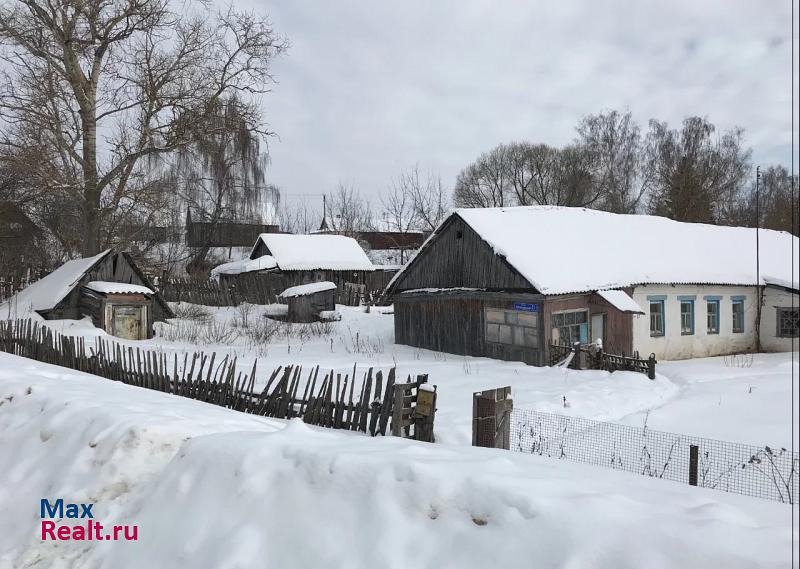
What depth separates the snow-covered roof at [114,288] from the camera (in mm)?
19906

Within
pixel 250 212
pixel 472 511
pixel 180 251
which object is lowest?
pixel 472 511

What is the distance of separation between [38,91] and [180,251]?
64.2ft

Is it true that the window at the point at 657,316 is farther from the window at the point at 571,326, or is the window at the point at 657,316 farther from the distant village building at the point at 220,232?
the distant village building at the point at 220,232

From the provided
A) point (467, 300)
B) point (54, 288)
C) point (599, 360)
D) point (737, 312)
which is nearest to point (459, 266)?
point (467, 300)

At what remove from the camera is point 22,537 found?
16.8 ft

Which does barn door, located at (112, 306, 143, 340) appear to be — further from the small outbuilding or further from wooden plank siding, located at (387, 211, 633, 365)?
the small outbuilding

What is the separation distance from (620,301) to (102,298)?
17.6 m

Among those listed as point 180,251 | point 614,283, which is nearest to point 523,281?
point 614,283

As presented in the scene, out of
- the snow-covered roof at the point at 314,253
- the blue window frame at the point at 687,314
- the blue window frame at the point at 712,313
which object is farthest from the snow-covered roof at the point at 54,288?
the blue window frame at the point at 712,313

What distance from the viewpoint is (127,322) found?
20641mm

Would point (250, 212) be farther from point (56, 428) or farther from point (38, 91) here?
point (56, 428)

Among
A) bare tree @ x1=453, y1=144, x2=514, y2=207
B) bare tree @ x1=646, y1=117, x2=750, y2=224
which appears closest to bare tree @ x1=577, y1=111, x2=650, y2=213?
bare tree @ x1=646, y1=117, x2=750, y2=224

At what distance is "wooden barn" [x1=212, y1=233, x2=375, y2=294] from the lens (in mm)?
33438

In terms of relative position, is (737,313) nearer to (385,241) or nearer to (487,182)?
(487,182)
